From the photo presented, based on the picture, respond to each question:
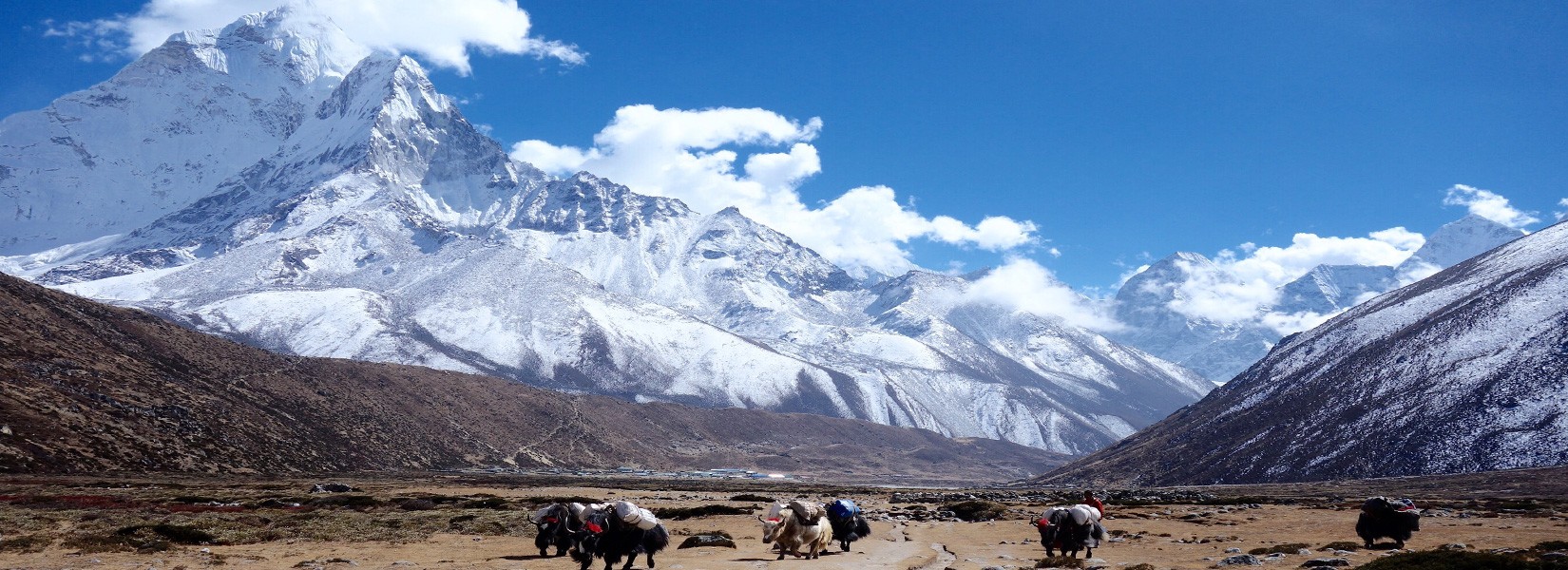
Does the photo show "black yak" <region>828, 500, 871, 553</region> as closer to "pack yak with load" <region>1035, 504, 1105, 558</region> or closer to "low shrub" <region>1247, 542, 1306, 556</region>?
"pack yak with load" <region>1035, 504, 1105, 558</region>

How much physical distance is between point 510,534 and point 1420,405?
15196 cm

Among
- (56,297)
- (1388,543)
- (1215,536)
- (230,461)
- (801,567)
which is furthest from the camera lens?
(56,297)

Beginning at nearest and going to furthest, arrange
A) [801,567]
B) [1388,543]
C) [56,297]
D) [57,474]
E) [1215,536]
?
[801,567] < [1388,543] < [1215,536] < [57,474] < [56,297]

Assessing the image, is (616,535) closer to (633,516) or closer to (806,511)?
(633,516)

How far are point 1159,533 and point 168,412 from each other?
108 m

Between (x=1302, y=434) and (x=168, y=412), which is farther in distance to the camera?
(x=1302, y=434)

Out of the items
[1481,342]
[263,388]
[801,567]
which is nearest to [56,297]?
[263,388]

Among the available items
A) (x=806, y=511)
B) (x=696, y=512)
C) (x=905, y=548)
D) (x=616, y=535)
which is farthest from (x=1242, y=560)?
(x=696, y=512)

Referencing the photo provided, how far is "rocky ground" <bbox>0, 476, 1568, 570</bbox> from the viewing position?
30172mm

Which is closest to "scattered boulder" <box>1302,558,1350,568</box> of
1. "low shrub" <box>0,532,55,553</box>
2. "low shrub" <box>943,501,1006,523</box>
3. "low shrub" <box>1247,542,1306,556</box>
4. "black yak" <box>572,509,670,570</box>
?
"low shrub" <box>1247,542,1306,556</box>

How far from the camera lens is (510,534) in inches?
1652

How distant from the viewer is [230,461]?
10631 centimetres

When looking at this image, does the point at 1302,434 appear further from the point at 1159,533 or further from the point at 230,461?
the point at 230,461

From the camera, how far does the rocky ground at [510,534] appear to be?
30.2 meters
